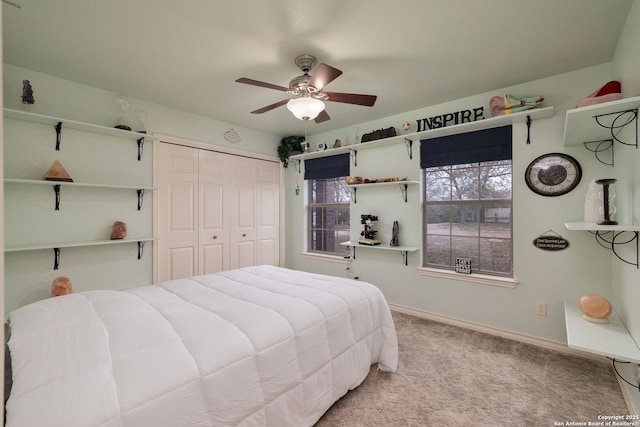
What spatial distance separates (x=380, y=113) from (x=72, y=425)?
359 cm

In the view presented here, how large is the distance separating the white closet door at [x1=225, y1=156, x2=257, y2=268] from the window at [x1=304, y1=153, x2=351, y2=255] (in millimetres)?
900

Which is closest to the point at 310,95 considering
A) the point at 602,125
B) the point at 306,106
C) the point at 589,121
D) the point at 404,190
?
the point at 306,106

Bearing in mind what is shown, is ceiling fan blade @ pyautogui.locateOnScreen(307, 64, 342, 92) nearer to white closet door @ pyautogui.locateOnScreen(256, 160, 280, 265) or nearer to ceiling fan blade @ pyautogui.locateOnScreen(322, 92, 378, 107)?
ceiling fan blade @ pyautogui.locateOnScreen(322, 92, 378, 107)

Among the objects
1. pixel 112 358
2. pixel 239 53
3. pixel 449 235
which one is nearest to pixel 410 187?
pixel 449 235

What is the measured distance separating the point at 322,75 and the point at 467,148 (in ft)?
6.37

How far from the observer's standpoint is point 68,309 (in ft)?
5.18

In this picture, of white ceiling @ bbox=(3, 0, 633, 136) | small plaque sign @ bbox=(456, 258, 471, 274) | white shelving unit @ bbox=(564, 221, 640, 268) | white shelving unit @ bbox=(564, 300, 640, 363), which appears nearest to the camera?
white shelving unit @ bbox=(564, 300, 640, 363)

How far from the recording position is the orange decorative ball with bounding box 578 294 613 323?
6.23ft

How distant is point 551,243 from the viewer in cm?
258

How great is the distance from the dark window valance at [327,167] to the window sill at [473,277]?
1.69 metres

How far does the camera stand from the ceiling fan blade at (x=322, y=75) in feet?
5.89

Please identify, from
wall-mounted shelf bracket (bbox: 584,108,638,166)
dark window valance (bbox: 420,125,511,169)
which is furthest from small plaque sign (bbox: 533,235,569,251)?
dark window valance (bbox: 420,125,511,169)

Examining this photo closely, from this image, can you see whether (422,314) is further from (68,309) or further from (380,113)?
(68,309)

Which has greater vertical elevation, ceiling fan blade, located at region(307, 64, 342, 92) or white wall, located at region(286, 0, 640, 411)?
ceiling fan blade, located at region(307, 64, 342, 92)
